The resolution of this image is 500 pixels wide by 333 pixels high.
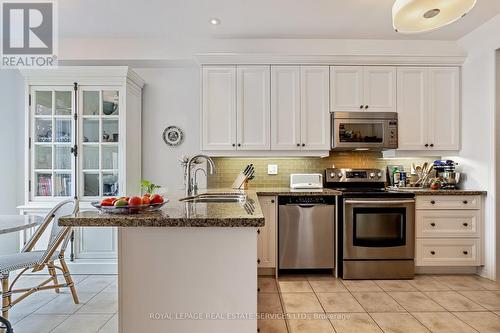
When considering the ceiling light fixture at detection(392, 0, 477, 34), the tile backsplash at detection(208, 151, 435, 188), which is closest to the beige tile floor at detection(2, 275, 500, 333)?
the tile backsplash at detection(208, 151, 435, 188)

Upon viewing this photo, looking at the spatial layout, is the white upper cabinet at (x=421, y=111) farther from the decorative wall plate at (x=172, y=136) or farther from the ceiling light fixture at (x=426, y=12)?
the decorative wall plate at (x=172, y=136)

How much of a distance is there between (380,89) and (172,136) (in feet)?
8.22

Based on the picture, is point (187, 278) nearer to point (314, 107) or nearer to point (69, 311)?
point (69, 311)

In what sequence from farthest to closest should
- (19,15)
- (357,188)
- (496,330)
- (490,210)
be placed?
1. (357,188)
2. (490,210)
3. (19,15)
4. (496,330)

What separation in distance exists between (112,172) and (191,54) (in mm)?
1589

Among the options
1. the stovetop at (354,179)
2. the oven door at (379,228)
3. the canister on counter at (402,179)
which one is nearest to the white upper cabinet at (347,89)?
the stovetop at (354,179)

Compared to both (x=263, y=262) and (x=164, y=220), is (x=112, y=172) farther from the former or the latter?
(x=164, y=220)

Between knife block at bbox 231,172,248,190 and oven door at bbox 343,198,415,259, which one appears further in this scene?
knife block at bbox 231,172,248,190

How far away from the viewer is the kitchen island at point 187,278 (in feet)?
4.40

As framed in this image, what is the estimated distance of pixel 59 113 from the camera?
10.6 feet

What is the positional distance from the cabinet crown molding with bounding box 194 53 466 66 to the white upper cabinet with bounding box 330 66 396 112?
0.08 metres

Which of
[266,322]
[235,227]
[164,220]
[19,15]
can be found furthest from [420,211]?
[19,15]

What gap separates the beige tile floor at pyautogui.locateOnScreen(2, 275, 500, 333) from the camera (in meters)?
2.14

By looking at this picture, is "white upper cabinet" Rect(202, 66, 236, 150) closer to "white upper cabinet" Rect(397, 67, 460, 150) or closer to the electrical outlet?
the electrical outlet
